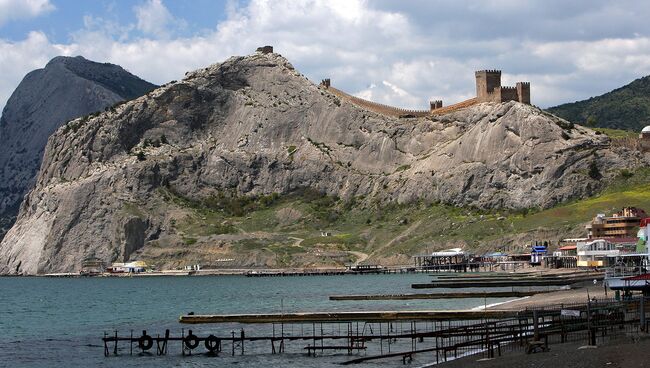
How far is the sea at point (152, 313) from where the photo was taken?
68938mm

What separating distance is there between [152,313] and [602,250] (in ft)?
267

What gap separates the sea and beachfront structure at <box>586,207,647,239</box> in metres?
34.5

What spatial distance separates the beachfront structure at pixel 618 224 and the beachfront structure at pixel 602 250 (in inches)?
225

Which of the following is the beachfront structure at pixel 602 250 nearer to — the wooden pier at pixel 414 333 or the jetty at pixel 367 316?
the jetty at pixel 367 316

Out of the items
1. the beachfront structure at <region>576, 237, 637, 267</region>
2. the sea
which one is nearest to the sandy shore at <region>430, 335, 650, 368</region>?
the sea

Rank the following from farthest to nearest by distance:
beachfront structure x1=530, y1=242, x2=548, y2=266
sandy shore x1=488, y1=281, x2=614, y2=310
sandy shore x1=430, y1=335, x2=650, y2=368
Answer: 1. beachfront structure x1=530, y1=242, x2=548, y2=266
2. sandy shore x1=488, y1=281, x2=614, y2=310
3. sandy shore x1=430, y1=335, x2=650, y2=368

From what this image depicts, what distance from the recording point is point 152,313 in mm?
110938

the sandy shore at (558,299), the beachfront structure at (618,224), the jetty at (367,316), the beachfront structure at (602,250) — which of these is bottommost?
the jetty at (367,316)

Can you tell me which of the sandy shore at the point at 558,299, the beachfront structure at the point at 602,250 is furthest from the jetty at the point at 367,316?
the beachfront structure at the point at 602,250

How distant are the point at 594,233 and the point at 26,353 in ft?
408

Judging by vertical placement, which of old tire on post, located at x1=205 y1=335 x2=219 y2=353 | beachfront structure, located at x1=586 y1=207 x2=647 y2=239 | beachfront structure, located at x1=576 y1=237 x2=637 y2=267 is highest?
beachfront structure, located at x1=586 y1=207 x2=647 y2=239

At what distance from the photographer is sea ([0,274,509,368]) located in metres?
68.9

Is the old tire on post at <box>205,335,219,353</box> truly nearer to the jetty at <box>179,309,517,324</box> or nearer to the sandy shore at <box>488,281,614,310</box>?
the jetty at <box>179,309,517,324</box>

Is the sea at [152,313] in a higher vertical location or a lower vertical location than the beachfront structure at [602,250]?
lower
